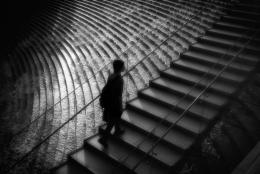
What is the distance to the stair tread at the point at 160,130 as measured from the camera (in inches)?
149

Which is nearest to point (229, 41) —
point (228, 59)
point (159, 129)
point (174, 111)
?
point (228, 59)

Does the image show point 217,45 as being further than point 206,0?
No

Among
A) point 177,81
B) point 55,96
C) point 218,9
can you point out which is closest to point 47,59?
point 55,96

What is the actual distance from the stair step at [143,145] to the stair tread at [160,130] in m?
0.10

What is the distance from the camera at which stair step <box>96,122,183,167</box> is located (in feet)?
11.9

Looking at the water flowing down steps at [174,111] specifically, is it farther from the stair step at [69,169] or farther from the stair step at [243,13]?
the stair step at [243,13]

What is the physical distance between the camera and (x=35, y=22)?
13.0 m

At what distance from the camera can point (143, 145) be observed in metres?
3.93

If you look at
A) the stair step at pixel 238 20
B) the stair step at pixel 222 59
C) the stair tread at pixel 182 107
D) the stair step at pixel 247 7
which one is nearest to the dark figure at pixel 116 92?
the stair tread at pixel 182 107

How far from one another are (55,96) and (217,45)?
4.86 meters

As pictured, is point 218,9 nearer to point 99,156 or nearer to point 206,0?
point 206,0

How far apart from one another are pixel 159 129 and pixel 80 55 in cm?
551

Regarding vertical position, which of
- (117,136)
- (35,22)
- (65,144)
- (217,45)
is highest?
(35,22)

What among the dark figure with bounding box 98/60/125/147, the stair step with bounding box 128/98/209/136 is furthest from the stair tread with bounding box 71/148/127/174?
the stair step with bounding box 128/98/209/136
